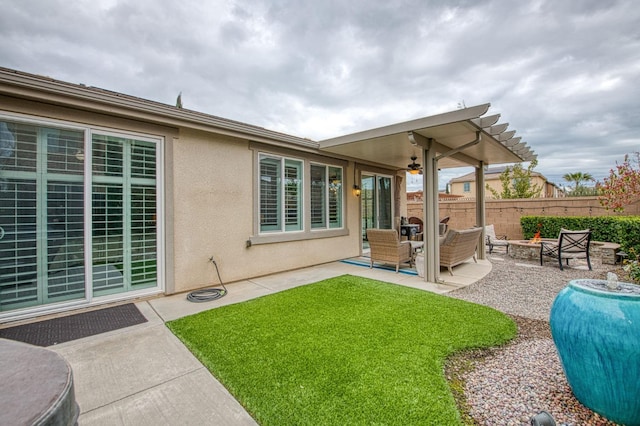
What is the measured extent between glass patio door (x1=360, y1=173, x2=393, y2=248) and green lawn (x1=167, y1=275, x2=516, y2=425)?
4.40 meters

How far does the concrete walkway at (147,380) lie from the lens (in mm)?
2080

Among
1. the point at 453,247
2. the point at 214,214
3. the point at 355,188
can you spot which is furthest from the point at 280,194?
the point at 453,247

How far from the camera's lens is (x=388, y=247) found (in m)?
6.69

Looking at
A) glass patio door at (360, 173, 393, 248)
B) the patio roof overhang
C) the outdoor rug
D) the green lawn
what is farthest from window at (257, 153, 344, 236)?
the green lawn

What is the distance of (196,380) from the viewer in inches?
99.0

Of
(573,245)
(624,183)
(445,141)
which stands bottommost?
(573,245)

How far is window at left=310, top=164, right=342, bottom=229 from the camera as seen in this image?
748cm

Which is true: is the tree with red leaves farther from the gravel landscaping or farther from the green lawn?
the green lawn

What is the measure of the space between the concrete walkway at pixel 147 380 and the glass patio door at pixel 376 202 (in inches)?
235

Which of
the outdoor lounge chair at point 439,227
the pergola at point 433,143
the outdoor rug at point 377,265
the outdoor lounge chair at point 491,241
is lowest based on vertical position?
the outdoor rug at point 377,265

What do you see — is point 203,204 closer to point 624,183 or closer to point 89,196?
point 89,196

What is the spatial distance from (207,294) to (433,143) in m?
5.58

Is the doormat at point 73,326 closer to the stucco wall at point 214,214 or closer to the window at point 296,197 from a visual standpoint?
the stucco wall at point 214,214

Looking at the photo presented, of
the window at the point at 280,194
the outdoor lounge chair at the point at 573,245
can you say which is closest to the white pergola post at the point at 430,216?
the window at the point at 280,194
